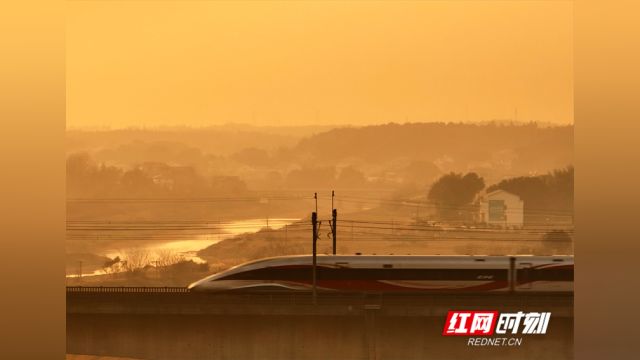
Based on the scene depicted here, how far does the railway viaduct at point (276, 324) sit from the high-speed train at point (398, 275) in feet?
2.78

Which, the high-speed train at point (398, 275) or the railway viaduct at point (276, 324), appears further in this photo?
the high-speed train at point (398, 275)

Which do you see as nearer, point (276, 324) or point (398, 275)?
point (276, 324)

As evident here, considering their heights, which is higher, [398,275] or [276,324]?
[398,275]

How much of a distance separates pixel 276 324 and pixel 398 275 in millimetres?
5094

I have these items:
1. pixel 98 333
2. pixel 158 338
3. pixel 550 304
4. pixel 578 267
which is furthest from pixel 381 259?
pixel 578 267

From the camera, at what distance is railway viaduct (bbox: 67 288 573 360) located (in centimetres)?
2762

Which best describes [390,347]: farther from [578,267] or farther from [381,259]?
[578,267]

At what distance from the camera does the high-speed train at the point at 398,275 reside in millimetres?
30953

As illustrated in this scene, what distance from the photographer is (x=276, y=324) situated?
94.3ft

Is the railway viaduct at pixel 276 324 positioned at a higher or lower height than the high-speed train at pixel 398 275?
lower

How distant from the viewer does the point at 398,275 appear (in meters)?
31.1

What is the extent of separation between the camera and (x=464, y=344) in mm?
25812

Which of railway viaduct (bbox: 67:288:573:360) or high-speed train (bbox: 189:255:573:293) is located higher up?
high-speed train (bbox: 189:255:573:293)

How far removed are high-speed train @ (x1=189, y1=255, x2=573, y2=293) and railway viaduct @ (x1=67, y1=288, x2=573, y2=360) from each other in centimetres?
85
